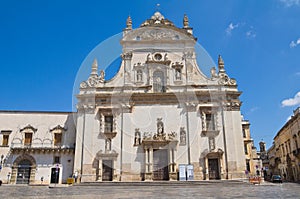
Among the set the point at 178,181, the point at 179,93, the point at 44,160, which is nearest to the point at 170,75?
the point at 179,93

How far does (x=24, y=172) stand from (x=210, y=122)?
795 inches

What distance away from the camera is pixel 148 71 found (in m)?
30.2

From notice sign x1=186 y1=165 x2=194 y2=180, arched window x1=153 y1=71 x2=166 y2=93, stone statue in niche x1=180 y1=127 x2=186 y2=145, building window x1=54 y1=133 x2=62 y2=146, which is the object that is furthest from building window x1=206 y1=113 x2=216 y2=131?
building window x1=54 y1=133 x2=62 y2=146

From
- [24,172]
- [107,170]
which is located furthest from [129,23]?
[24,172]

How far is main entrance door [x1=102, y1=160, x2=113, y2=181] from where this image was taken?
27.2 metres

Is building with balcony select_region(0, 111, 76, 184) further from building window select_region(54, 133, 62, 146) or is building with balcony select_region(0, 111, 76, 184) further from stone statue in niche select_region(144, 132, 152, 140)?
stone statue in niche select_region(144, 132, 152, 140)

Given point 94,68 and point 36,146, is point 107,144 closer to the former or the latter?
point 36,146

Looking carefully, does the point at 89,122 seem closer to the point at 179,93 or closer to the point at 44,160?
the point at 44,160

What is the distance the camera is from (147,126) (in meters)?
28.4

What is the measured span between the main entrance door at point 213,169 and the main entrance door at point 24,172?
1870cm

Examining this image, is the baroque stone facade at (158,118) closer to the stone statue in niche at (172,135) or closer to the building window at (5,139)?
the stone statue in niche at (172,135)

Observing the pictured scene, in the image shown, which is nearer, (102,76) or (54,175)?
(54,175)

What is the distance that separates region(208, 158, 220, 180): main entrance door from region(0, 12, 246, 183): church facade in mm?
97

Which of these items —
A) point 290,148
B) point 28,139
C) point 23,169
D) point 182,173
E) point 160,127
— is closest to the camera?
point 182,173
